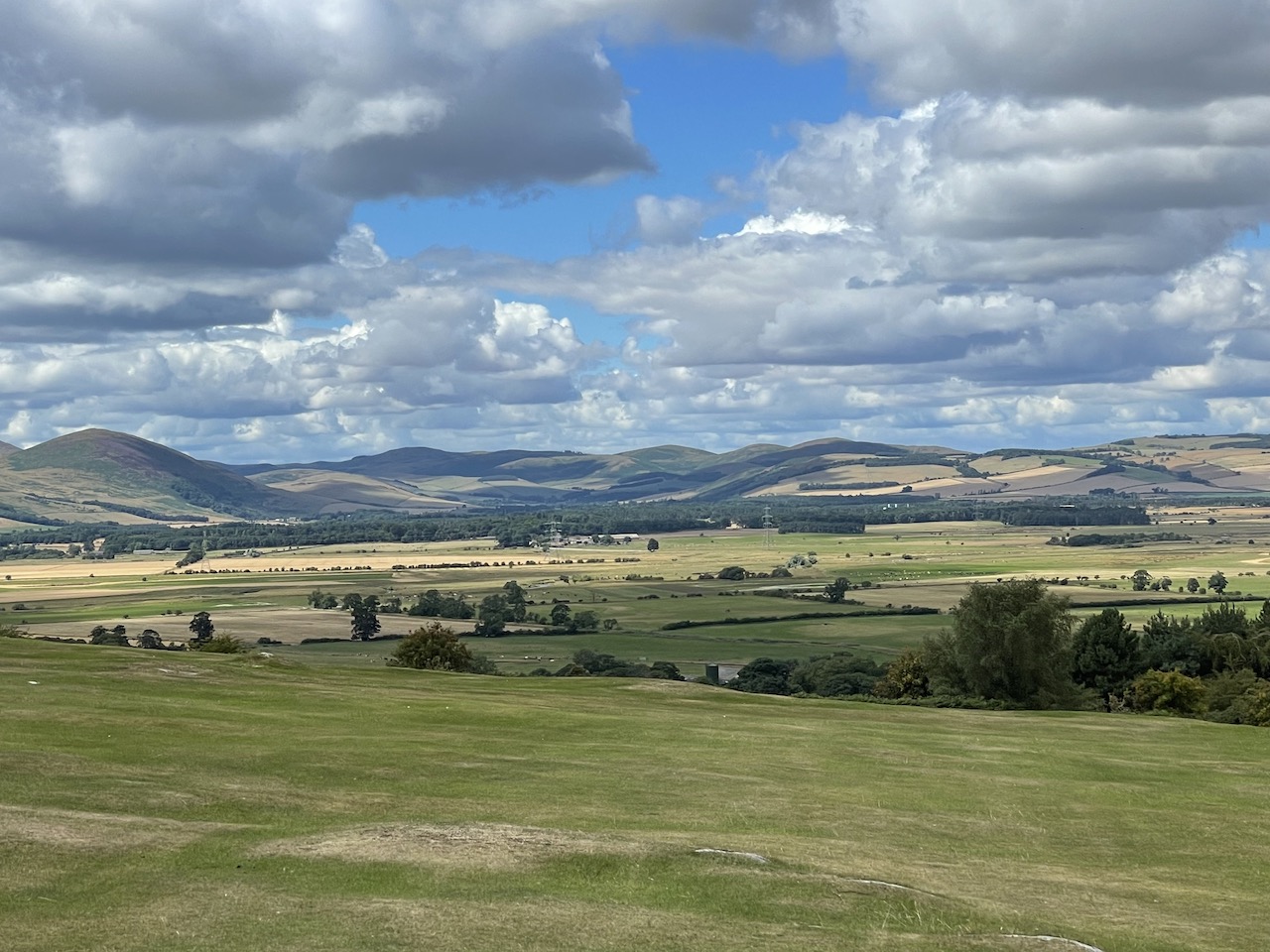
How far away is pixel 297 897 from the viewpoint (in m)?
25.9

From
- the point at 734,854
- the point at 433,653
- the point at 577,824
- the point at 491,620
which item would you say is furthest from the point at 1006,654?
the point at 491,620

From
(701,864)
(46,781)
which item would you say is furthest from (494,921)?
(46,781)

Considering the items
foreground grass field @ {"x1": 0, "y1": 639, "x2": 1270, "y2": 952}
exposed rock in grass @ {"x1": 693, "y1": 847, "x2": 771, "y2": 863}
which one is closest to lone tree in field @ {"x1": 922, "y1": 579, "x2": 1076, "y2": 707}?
foreground grass field @ {"x1": 0, "y1": 639, "x2": 1270, "y2": 952}

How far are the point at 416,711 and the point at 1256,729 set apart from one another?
46063mm

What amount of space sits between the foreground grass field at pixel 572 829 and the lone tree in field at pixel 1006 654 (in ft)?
145

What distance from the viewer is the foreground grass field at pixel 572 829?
25.0m

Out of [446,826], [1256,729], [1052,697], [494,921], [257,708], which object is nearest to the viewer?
[494,921]

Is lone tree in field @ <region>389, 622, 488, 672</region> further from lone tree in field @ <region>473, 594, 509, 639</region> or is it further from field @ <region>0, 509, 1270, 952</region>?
lone tree in field @ <region>473, 594, 509, 639</region>

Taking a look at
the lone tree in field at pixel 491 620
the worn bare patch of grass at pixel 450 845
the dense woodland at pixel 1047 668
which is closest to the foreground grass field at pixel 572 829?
the worn bare patch of grass at pixel 450 845

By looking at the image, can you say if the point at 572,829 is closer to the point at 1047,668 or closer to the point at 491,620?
the point at 1047,668

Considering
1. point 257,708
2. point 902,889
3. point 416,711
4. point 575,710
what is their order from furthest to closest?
point 575,710 < point 416,711 < point 257,708 < point 902,889

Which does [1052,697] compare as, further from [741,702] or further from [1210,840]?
[1210,840]

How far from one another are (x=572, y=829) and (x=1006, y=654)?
82.9 m

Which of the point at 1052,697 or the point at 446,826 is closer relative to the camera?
the point at 446,826
